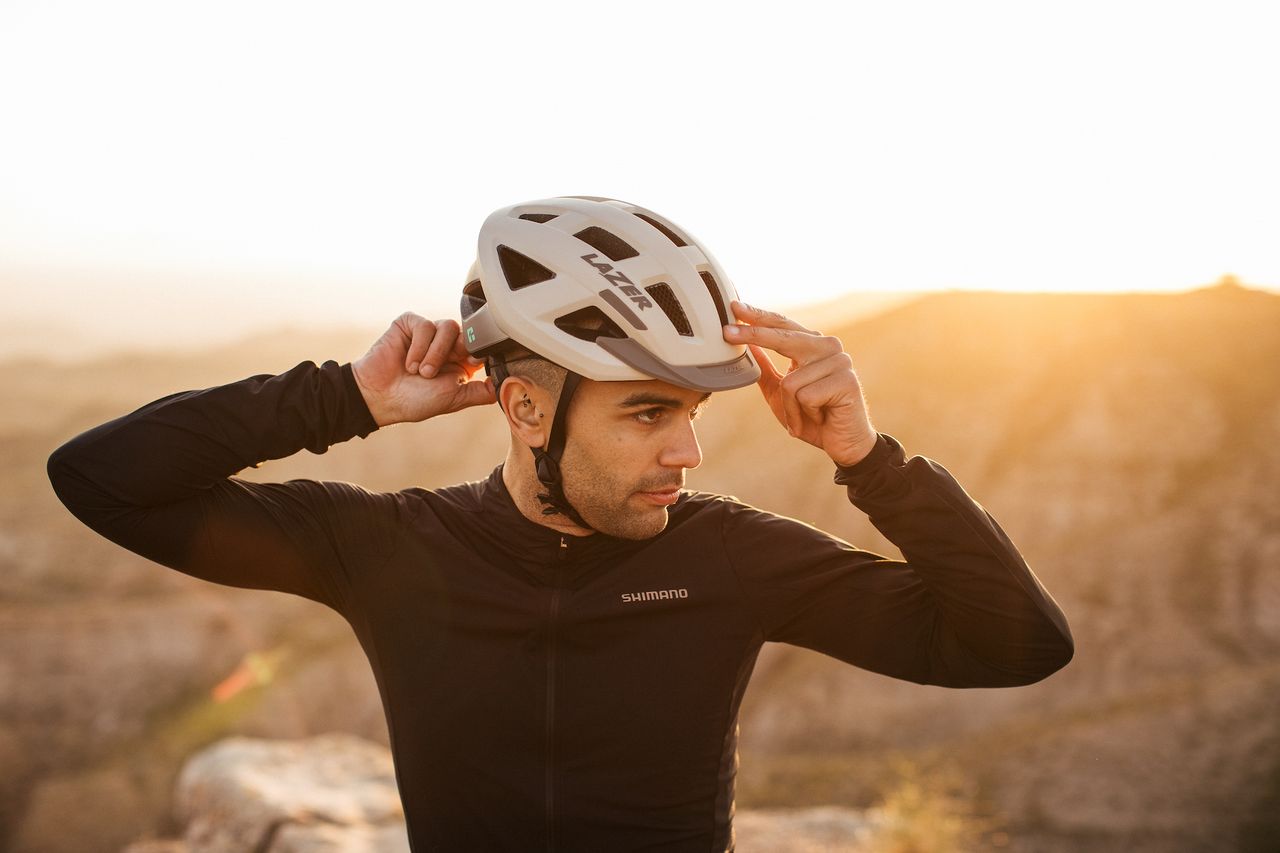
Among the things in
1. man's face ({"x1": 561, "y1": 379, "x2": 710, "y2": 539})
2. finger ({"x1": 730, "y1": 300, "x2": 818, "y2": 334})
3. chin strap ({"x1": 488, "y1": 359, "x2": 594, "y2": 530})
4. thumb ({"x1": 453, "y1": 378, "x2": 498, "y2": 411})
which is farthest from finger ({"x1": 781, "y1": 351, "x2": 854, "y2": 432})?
thumb ({"x1": 453, "y1": 378, "x2": 498, "y2": 411})

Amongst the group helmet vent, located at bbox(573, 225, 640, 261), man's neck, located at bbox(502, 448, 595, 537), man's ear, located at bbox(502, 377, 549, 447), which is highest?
helmet vent, located at bbox(573, 225, 640, 261)

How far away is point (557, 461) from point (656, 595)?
2.01ft

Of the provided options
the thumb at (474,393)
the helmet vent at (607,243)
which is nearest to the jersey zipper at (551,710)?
the thumb at (474,393)

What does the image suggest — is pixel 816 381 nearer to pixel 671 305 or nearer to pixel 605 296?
pixel 671 305

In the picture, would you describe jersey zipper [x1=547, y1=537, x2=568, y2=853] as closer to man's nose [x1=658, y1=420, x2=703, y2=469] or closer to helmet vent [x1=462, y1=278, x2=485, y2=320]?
man's nose [x1=658, y1=420, x2=703, y2=469]

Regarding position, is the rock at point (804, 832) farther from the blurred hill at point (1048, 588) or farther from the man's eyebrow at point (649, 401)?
the man's eyebrow at point (649, 401)

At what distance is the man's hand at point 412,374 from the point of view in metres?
3.45

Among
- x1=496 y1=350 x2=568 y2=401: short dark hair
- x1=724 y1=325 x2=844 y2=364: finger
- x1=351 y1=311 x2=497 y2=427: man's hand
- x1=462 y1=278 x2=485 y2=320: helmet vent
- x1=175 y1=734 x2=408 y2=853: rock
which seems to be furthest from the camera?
x1=175 y1=734 x2=408 y2=853: rock

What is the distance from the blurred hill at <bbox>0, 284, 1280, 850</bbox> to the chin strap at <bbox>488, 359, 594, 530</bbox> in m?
10.4

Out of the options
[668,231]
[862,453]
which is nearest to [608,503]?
[862,453]

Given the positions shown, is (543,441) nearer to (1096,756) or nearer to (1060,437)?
(1096,756)

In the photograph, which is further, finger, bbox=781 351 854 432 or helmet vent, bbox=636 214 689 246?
helmet vent, bbox=636 214 689 246

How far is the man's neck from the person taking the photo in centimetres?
337

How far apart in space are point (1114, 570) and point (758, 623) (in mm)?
15284
